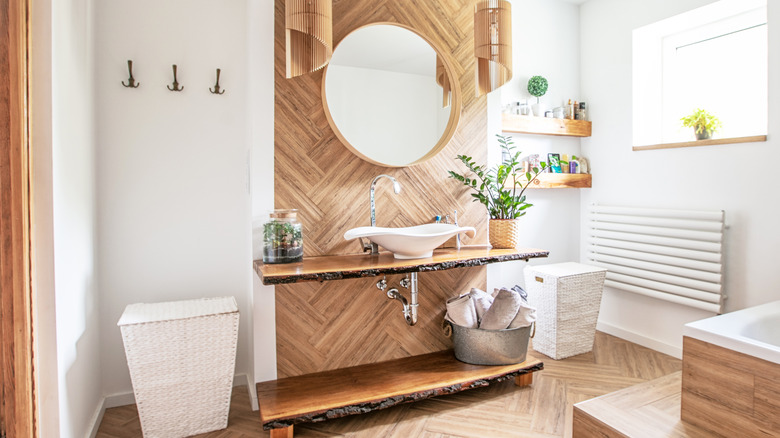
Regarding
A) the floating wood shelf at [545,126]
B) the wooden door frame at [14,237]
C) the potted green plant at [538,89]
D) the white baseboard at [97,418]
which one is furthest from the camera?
the potted green plant at [538,89]

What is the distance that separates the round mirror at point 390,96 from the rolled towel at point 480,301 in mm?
840

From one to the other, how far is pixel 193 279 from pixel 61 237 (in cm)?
86

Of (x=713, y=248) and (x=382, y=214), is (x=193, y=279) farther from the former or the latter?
(x=713, y=248)

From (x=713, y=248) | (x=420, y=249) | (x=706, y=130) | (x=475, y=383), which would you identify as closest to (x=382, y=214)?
(x=420, y=249)

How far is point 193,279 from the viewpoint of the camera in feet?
8.07

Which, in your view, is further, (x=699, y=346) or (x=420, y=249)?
(x=420, y=249)

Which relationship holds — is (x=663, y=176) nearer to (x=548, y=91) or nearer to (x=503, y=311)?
(x=548, y=91)

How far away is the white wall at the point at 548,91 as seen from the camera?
136 inches

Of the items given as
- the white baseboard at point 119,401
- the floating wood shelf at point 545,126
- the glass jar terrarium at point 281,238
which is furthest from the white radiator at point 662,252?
the white baseboard at point 119,401

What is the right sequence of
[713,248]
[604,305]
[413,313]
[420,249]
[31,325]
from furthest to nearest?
1. [604,305]
2. [713,248]
3. [413,313]
4. [420,249]
5. [31,325]

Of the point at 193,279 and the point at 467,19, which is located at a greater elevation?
the point at 467,19

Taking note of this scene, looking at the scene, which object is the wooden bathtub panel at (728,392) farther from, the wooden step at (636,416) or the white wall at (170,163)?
the white wall at (170,163)

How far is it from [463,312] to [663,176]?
1.82 meters

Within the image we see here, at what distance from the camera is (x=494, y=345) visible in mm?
2432
